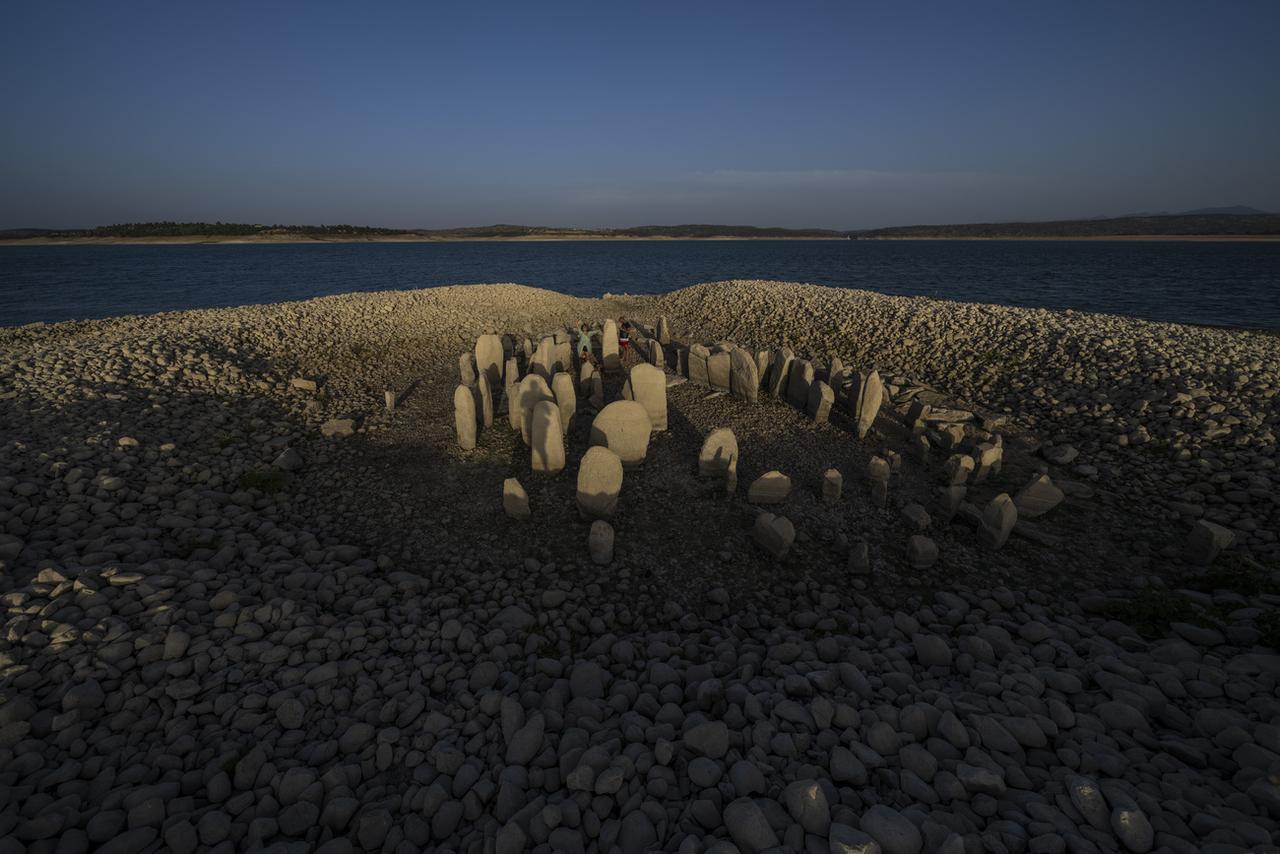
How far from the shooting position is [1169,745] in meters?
3.48

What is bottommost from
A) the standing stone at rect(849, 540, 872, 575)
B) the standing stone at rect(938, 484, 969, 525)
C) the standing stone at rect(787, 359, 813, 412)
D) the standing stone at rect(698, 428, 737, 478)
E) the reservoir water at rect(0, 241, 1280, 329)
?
the standing stone at rect(849, 540, 872, 575)

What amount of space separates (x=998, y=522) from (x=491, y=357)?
1014cm

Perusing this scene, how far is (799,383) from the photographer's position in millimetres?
10984


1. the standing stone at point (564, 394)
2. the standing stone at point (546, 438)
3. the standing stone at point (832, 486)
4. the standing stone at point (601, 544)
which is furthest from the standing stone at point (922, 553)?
the standing stone at point (564, 394)

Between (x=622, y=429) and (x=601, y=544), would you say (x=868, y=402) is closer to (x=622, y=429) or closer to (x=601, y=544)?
(x=622, y=429)

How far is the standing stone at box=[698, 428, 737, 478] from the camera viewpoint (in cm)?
787

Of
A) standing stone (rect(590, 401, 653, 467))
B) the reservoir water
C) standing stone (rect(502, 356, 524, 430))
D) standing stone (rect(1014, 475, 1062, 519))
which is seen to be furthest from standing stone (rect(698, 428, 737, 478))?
the reservoir water

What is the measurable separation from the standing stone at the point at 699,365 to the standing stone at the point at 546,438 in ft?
16.3

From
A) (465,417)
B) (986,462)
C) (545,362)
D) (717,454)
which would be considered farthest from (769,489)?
(545,362)

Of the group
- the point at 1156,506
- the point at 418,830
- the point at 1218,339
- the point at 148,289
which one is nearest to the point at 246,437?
the point at 418,830

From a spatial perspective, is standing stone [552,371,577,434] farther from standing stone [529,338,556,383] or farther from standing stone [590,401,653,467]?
standing stone [590,401,653,467]

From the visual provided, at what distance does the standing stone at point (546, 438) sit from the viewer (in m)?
8.04

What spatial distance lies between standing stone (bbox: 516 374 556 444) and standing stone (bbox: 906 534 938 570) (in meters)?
6.00

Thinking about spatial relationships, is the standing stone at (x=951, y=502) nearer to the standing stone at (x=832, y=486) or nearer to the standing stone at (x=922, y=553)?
the standing stone at (x=922, y=553)
